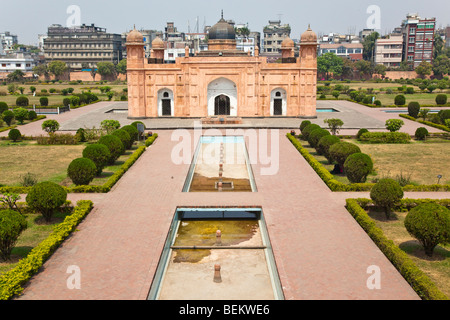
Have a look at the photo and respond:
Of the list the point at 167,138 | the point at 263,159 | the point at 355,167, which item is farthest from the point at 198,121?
the point at 355,167

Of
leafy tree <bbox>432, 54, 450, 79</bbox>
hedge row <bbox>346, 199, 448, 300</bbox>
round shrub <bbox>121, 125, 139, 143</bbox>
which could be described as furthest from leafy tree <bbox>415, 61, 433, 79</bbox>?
hedge row <bbox>346, 199, 448, 300</bbox>

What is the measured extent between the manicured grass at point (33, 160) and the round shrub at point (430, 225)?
45.3 ft

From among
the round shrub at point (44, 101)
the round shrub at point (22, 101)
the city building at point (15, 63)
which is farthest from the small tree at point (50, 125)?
the city building at point (15, 63)

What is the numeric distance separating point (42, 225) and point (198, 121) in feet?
74.2

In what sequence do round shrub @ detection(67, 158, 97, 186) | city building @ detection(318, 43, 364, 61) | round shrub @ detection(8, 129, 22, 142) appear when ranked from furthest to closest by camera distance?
city building @ detection(318, 43, 364, 61) < round shrub @ detection(8, 129, 22, 142) < round shrub @ detection(67, 158, 97, 186)

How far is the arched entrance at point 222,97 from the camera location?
127 feet

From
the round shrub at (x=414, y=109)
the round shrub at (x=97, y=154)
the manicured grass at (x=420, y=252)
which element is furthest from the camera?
the round shrub at (x=414, y=109)

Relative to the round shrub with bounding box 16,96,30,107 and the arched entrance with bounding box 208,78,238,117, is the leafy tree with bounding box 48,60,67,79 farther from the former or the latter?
the arched entrance with bounding box 208,78,238,117

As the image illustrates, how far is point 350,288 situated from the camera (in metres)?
10.7

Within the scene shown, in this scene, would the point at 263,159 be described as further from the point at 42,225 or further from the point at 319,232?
the point at 42,225

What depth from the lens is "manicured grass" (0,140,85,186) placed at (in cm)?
2136

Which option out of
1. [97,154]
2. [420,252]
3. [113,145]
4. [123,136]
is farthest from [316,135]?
[420,252]

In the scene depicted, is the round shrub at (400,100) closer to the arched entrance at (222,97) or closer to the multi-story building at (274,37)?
the arched entrance at (222,97)

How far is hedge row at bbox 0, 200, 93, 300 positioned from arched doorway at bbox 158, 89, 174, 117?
23869 mm
